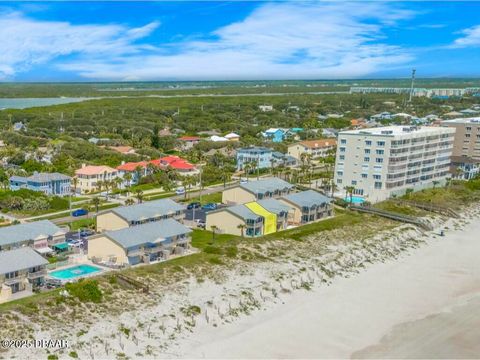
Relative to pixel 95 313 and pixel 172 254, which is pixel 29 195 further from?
pixel 95 313

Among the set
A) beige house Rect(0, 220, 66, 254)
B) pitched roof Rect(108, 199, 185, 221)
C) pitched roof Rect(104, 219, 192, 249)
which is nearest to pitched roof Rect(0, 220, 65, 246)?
beige house Rect(0, 220, 66, 254)

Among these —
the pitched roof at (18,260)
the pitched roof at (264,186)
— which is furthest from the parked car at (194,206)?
the pitched roof at (18,260)

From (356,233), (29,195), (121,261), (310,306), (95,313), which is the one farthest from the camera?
(29,195)

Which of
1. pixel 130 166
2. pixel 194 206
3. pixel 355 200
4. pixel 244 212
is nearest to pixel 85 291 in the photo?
pixel 244 212

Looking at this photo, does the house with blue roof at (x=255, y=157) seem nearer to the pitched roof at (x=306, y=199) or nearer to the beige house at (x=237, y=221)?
the pitched roof at (x=306, y=199)

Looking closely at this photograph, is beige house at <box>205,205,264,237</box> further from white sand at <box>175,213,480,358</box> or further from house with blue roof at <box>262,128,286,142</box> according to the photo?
house with blue roof at <box>262,128,286,142</box>

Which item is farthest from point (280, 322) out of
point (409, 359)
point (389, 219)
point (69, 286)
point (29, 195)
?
point (29, 195)
